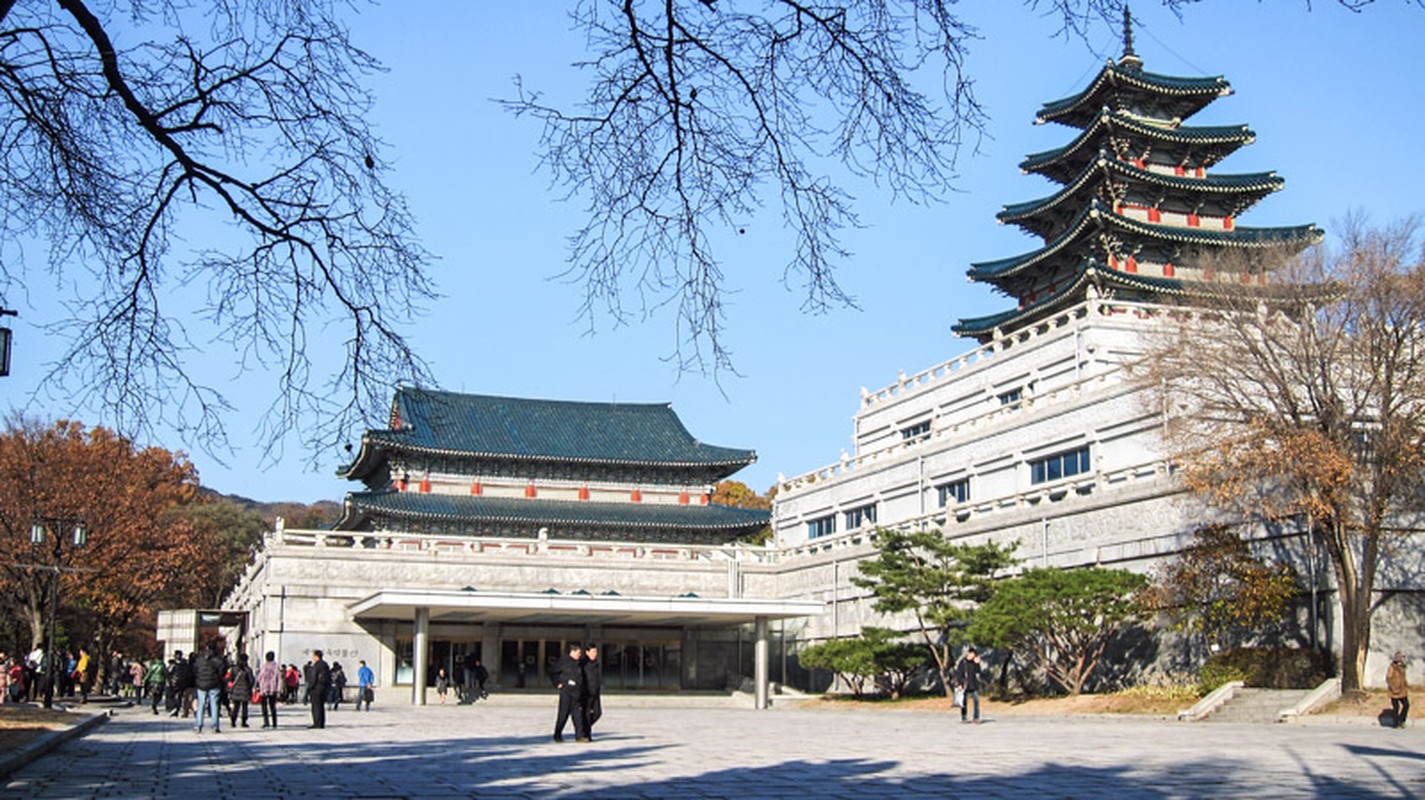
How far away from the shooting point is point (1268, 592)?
26.4 meters

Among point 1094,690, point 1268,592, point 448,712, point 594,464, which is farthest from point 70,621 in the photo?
point 1268,592

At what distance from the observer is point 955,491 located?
44.2m

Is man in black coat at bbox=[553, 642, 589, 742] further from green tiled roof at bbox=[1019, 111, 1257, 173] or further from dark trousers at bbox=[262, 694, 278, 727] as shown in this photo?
green tiled roof at bbox=[1019, 111, 1257, 173]

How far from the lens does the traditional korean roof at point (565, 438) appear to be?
55.3m

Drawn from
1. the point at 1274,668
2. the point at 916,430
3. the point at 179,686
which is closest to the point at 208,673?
the point at 179,686

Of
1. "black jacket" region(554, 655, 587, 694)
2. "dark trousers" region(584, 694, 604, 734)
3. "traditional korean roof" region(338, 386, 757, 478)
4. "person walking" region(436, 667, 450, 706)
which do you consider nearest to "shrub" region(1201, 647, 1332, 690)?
"dark trousers" region(584, 694, 604, 734)

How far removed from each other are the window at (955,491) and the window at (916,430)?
14.5 feet

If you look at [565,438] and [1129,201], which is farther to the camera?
[565,438]

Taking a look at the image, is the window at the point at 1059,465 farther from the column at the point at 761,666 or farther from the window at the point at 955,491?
the column at the point at 761,666

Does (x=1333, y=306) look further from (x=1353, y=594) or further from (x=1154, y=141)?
(x=1154, y=141)

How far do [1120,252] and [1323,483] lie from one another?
24.3 meters

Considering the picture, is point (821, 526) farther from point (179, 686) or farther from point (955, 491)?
point (179, 686)

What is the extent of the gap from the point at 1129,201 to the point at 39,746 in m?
41.3

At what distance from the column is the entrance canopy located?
1.02ft
